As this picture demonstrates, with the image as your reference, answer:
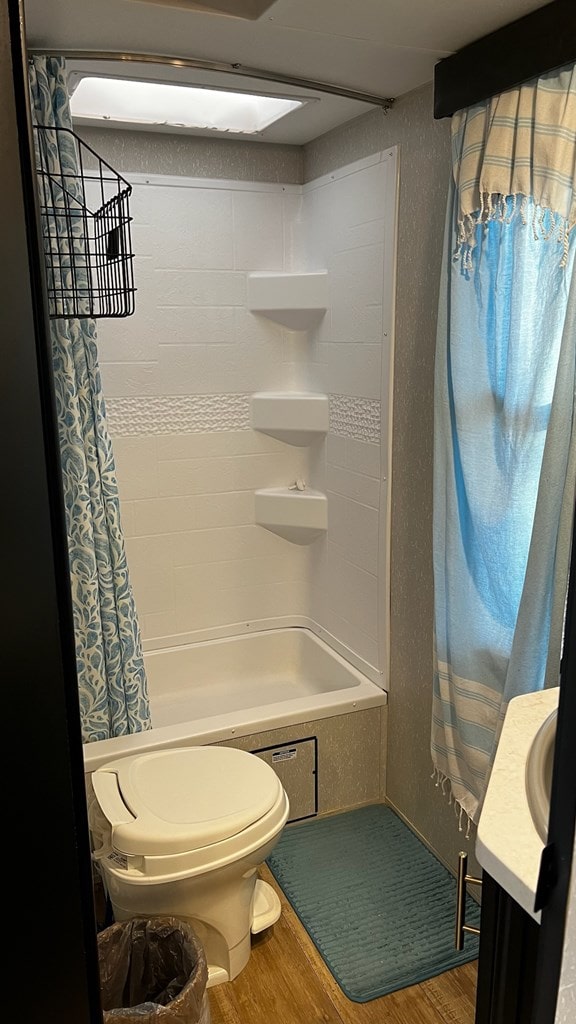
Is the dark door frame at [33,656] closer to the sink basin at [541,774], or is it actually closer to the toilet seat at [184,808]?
the sink basin at [541,774]

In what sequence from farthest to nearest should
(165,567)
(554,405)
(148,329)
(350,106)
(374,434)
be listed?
(165,567), (148,329), (374,434), (350,106), (554,405)

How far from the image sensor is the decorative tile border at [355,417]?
2396 mm

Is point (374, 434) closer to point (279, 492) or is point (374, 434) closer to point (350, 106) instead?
point (279, 492)

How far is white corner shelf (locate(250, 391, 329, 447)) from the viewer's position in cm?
272

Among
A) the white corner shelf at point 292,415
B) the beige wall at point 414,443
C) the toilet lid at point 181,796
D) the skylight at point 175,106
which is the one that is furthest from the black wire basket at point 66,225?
the toilet lid at point 181,796

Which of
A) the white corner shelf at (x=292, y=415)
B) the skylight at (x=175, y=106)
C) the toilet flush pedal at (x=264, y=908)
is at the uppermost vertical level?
the skylight at (x=175, y=106)

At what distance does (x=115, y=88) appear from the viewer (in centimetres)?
231

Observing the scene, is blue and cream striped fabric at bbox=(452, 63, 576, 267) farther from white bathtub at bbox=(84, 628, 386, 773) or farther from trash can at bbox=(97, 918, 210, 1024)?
trash can at bbox=(97, 918, 210, 1024)

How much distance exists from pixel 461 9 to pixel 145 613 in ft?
6.78

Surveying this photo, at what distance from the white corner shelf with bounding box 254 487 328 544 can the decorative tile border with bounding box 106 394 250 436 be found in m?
0.28

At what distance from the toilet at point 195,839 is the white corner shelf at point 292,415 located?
122 centimetres

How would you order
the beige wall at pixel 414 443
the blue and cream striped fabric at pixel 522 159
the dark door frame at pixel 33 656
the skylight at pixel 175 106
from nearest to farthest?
1. the dark door frame at pixel 33 656
2. the blue and cream striped fabric at pixel 522 159
3. the beige wall at pixel 414 443
4. the skylight at pixel 175 106

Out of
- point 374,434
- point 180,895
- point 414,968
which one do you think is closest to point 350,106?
point 374,434

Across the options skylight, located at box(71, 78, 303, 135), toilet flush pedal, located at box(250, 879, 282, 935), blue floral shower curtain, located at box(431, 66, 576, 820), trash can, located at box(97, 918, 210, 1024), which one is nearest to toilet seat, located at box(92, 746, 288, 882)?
trash can, located at box(97, 918, 210, 1024)
